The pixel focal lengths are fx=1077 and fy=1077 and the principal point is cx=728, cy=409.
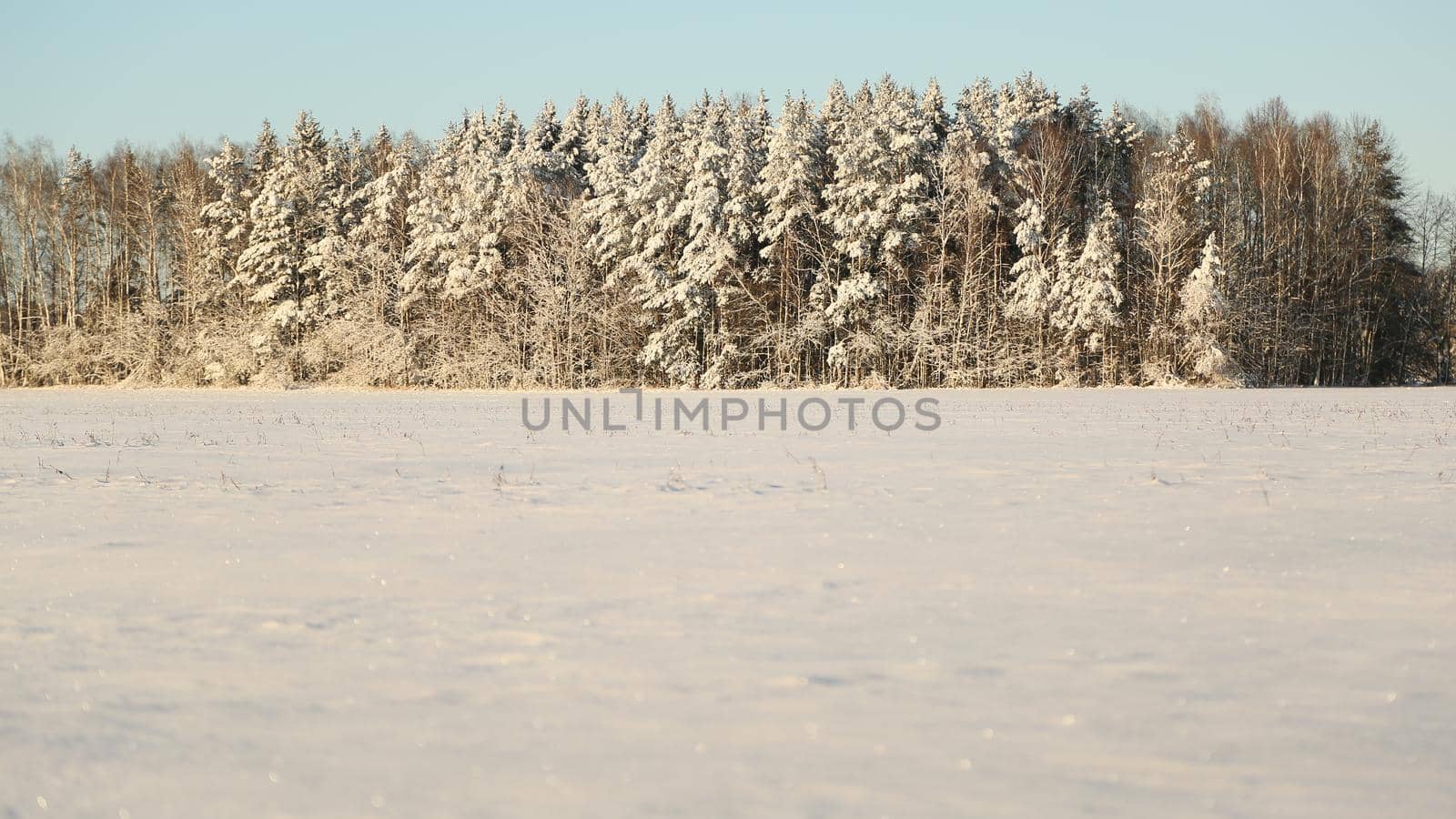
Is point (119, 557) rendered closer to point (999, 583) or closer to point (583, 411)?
point (999, 583)

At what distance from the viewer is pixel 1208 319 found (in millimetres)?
40125

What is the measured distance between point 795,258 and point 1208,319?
1560 cm

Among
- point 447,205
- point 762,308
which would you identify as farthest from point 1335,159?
point 447,205

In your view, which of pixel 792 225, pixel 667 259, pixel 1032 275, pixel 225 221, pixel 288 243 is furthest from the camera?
pixel 225 221

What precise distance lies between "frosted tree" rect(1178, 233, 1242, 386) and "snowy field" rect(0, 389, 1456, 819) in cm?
3096

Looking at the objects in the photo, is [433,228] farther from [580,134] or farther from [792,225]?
[792,225]

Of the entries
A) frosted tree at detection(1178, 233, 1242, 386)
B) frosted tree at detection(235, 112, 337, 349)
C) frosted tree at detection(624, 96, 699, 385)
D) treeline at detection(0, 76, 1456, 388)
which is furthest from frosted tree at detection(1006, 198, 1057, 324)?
frosted tree at detection(235, 112, 337, 349)

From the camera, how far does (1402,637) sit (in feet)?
15.5

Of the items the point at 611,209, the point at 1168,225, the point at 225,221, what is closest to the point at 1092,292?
the point at 1168,225

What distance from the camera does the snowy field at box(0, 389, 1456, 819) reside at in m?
3.20

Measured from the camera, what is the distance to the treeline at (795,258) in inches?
1617

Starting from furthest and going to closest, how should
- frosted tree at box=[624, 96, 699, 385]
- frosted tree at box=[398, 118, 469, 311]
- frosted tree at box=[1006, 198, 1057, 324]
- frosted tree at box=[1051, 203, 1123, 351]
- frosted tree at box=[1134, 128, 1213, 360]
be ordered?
frosted tree at box=[398, 118, 469, 311] → frosted tree at box=[624, 96, 699, 385] → frosted tree at box=[1134, 128, 1213, 360] → frosted tree at box=[1006, 198, 1057, 324] → frosted tree at box=[1051, 203, 1123, 351]

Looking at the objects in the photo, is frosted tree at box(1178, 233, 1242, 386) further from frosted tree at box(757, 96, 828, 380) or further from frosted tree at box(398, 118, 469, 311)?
frosted tree at box(398, 118, 469, 311)

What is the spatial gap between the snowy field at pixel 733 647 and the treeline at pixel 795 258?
3135 centimetres
